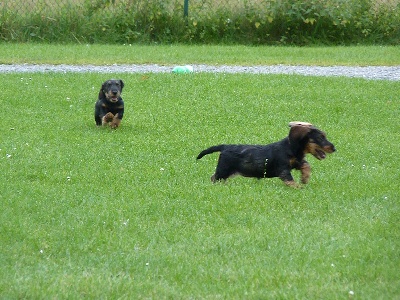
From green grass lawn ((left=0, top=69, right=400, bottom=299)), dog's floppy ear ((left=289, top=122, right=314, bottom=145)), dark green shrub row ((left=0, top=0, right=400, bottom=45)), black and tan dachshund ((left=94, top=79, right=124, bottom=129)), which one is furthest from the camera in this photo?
dark green shrub row ((left=0, top=0, right=400, bottom=45))

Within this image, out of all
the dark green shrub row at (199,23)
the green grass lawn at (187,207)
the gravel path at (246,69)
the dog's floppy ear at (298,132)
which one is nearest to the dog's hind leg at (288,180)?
the green grass lawn at (187,207)

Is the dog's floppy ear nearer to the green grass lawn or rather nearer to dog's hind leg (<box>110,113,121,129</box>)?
the green grass lawn

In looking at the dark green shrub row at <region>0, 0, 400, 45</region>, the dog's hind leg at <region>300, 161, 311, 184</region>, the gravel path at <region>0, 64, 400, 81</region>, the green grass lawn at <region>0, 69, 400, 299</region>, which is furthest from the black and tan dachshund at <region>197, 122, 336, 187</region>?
the dark green shrub row at <region>0, 0, 400, 45</region>

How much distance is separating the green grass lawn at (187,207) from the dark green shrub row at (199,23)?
7.50 meters

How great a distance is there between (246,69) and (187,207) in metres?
9.27

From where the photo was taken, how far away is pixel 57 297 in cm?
506

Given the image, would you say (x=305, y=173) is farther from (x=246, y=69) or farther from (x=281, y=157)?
(x=246, y=69)

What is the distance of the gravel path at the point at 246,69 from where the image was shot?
15.3m

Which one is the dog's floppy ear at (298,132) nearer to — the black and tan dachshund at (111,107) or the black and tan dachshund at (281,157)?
the black and tan dachshund at (281,157)

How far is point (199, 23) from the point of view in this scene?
20.1m

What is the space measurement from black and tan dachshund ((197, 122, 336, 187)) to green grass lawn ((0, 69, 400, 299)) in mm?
158

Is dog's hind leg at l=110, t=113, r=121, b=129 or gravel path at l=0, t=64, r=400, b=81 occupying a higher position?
dog's hind leg at l=110, t=113, r=121, b=129

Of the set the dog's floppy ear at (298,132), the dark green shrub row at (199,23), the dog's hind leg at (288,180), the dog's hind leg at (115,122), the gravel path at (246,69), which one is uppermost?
the dog's floppy ear at (298,132)

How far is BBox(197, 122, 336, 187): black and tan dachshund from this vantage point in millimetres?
7836
